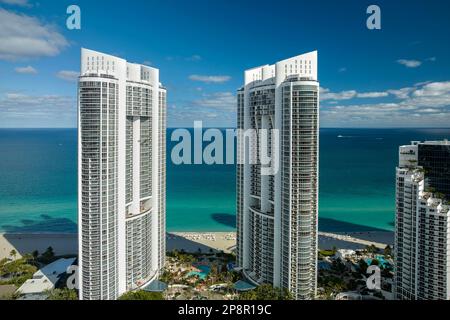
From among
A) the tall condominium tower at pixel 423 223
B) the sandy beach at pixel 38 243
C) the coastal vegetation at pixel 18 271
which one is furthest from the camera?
the sandy beach at pixel 38 243

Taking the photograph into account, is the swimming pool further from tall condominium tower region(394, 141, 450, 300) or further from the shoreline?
tall condominium tower region(394, 141, 450, 300)

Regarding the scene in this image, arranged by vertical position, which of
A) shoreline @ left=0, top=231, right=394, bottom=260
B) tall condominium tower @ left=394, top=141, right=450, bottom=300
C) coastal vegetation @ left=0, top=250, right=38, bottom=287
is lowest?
shoreline @ left=0, top=231, right=394, bottom=260

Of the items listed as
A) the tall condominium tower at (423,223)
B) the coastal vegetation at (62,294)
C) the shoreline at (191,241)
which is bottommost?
the shoreline at (191,241)

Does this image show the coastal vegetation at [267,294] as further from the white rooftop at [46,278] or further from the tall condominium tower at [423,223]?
the white rooftop at [46,278]

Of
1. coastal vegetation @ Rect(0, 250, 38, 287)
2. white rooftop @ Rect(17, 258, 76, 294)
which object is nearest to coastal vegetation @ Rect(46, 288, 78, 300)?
white rooftop @ Rect(17, 258, 76, 294)

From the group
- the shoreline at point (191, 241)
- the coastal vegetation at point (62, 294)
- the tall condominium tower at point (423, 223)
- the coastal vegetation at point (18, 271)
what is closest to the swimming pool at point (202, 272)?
the shoreline at point (191, 241)

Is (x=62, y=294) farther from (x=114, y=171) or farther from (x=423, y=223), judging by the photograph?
(x=423, y=223)
